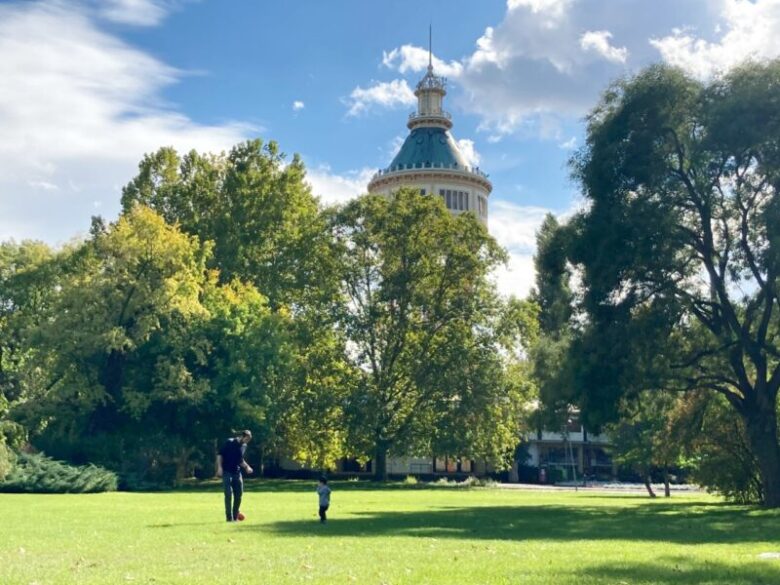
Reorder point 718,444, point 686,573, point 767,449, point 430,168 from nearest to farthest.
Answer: point 686,573 < point 767,449 < point 718,444 < point 430,168

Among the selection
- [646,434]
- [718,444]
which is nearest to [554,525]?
[718,444]

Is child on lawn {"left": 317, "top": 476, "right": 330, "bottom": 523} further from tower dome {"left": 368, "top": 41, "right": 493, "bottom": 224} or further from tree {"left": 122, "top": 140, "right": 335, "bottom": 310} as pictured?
tower dome {"left": 368, "top": 41, "right": 493, "bottom": 224}

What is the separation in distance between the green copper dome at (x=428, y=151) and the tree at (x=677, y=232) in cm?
7208

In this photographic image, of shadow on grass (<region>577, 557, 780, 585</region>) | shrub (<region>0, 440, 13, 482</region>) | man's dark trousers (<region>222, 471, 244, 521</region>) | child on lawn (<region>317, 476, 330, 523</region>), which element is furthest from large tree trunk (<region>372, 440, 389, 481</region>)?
shadow on grass (<region>577, 557, 780, 585</region>)

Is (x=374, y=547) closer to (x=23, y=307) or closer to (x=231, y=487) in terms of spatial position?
(x=231, y=487)

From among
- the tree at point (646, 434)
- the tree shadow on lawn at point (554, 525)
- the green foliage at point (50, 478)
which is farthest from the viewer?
the green foliage at point (50, 478)

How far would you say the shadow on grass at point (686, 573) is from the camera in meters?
11.2

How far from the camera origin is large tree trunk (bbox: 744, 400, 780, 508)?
31406 millimetres

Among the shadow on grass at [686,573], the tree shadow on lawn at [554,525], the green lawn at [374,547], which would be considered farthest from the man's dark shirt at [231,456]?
the shadow on grass at [686,573]

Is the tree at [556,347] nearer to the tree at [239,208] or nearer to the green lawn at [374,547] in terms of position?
the green lawn at [374,547]

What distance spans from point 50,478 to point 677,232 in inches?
1068

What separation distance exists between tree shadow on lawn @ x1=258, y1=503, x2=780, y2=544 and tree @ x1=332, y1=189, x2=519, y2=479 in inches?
961

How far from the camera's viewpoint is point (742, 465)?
35.2m

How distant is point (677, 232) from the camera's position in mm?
31484
